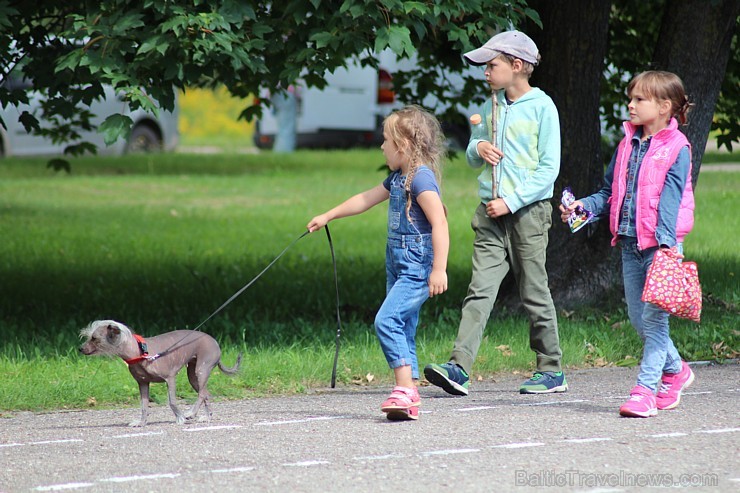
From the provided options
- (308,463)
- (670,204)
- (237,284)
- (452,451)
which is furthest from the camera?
(237,284)

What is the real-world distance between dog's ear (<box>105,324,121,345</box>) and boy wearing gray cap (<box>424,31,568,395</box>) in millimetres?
1607

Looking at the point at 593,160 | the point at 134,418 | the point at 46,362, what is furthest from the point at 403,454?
the point at 593,160

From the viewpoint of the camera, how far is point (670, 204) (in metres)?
5.30

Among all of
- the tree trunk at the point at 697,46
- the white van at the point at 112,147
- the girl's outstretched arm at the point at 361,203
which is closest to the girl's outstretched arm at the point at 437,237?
the girl's outstretched arm at the point at 361,203

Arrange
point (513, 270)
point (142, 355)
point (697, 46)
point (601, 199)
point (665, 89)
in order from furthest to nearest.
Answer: point (697, 46) < point (513, 270) < point (601, 199) < point (665, 89) < point (142, 355)

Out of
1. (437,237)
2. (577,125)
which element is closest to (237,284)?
(577,125)

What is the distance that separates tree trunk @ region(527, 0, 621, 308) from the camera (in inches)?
322

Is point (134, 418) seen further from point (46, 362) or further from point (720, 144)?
point (720, 144)

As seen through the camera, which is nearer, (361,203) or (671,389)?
(671,389)

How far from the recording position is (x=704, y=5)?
805cm

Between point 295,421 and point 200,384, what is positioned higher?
point 200,384

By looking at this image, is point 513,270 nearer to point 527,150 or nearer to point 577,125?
point 527,150

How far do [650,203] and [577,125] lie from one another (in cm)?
311

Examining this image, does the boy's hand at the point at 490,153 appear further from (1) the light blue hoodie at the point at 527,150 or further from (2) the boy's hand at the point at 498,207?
(2) the boy's hand at the point at 498,207
